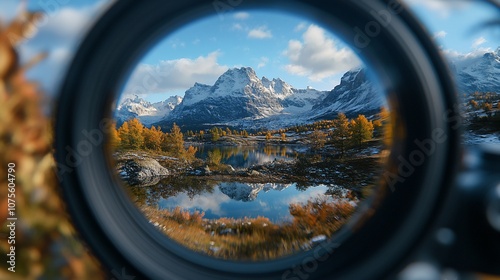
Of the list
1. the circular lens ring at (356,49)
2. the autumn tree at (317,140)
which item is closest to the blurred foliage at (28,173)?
the circular lens ring at (356,49)

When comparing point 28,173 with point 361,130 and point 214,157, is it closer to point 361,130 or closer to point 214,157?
point 214,157

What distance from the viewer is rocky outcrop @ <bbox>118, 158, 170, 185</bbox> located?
3.81m

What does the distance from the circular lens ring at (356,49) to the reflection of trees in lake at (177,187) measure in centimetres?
289

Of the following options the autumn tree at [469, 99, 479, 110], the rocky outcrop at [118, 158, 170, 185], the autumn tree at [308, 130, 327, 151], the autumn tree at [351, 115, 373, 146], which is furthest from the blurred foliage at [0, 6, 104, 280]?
the autumn tree at [308, 130, 327, 151]

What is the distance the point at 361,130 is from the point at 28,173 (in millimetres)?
4130

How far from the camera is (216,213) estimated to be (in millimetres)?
2816

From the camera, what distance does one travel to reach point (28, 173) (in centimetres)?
84

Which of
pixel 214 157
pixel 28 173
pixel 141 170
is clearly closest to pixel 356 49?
pixel 28 173

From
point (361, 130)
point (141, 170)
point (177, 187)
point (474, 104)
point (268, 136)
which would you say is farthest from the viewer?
point (361, 130)

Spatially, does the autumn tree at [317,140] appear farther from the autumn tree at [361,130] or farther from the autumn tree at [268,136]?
the autumn tree at [268,136]

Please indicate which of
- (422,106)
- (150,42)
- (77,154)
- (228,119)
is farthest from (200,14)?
(228,119)

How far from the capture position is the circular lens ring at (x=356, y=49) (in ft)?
1.99

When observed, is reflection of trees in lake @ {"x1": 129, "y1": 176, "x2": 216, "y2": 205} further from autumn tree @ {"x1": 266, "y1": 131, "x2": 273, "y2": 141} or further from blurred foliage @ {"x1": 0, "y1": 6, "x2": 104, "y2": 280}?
blurred foliage @ {"x1": 0, "y1": 6, "x2": 104, "y2": 280}

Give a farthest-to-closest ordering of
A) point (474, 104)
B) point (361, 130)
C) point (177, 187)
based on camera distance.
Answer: point (361, 130) < point (177, 187) < point (474, 104)
